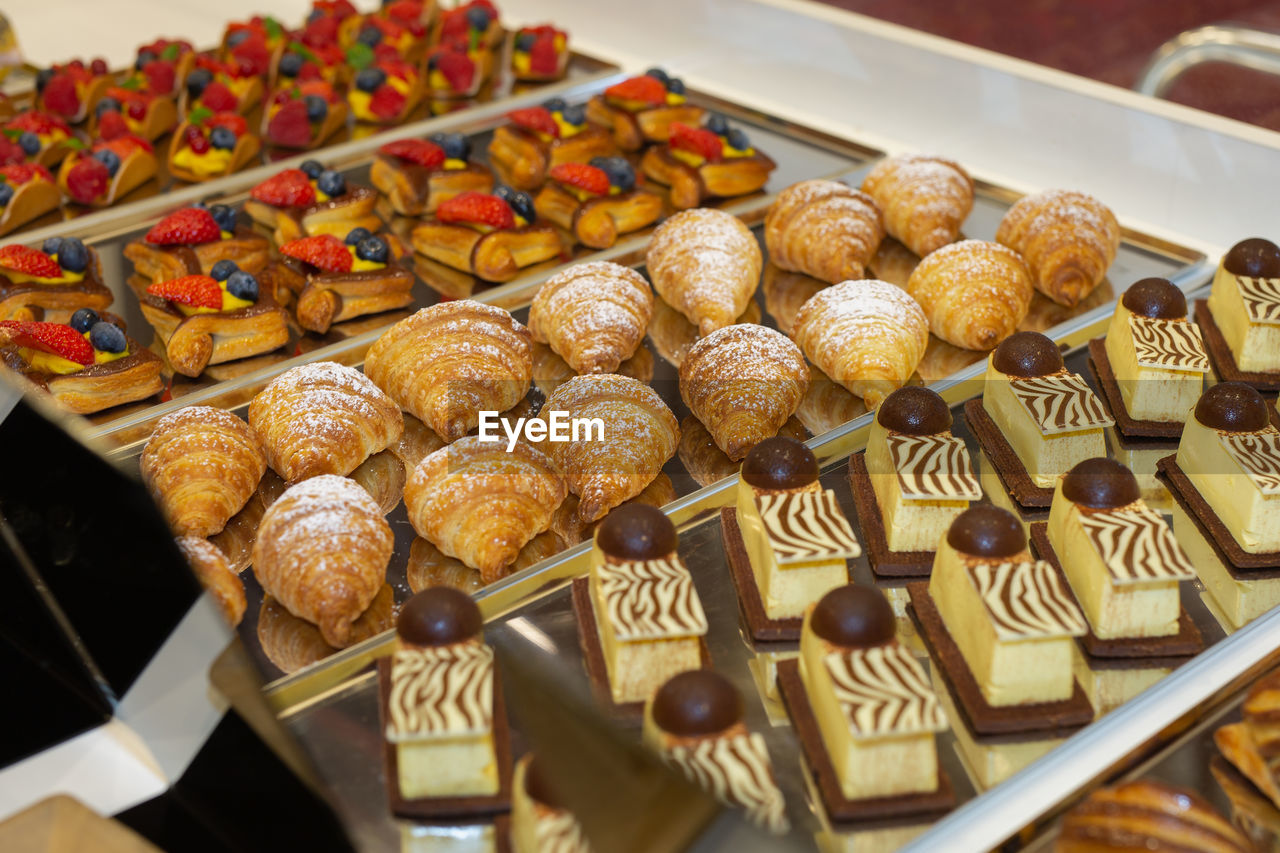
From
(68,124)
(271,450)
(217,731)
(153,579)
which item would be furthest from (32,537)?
(68,124)

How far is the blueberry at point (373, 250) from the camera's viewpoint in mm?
2523

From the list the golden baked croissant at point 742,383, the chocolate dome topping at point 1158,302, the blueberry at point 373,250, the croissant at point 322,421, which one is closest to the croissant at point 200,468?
the croissant at point 322,421

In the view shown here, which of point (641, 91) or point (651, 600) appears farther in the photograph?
point (641, 91)

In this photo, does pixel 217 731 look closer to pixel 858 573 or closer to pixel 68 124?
pixel 858 573

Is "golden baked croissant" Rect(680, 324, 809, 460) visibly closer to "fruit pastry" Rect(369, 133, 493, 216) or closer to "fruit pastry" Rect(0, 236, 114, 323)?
"fruit pastry" Rect(369, 133, 493, 216)

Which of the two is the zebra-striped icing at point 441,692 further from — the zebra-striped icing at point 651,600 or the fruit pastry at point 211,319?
the fruit pastry at point 211,319

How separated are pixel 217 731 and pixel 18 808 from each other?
0.94 feet

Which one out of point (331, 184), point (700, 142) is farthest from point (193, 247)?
point (700, 142)

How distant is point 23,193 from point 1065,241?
7.84 feet

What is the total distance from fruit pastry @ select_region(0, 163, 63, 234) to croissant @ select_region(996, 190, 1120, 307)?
228 cm

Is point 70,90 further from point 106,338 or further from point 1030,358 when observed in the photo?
point 1030,358

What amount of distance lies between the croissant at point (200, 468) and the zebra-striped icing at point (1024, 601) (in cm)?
113

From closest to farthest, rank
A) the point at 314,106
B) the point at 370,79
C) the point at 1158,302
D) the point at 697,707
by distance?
the point at 697,707 < the point at 1158,302 < the point at 314,106 < the point at 370,79

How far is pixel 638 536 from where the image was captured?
1540mm
